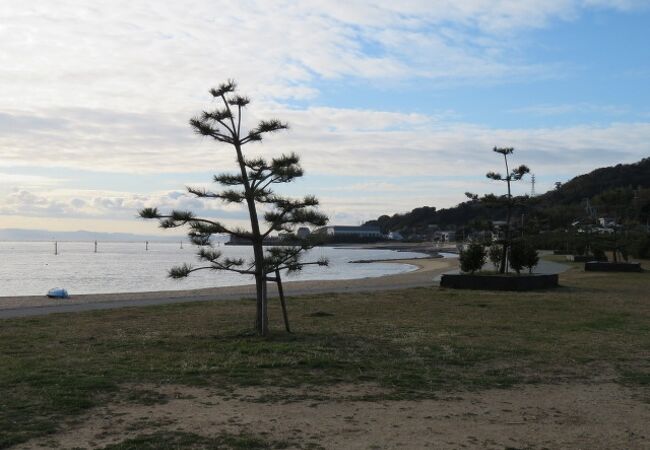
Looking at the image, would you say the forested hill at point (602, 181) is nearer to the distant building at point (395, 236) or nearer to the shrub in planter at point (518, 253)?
the distant building at point (395, 236)

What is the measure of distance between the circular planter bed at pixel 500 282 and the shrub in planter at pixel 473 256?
5.27 feet

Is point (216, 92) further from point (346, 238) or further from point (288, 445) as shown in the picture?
point (346, 238)

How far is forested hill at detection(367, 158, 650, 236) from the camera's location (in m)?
31.8

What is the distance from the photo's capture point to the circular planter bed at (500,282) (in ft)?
65.5

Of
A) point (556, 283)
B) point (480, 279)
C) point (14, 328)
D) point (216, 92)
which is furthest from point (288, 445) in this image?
point (556, 283)

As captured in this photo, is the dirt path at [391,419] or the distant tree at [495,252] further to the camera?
the distant tree at [495,252]

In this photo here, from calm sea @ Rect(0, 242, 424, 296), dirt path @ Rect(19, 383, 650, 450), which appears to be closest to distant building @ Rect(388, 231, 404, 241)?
calm sea @ Rect(0, 242, 424, 296)

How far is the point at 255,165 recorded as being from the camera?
10086mm

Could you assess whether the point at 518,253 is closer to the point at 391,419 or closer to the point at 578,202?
the point at 391,419

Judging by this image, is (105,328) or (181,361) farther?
(105,328)

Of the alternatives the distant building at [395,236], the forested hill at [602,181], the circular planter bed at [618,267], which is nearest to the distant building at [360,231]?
the distant building at [395,236]

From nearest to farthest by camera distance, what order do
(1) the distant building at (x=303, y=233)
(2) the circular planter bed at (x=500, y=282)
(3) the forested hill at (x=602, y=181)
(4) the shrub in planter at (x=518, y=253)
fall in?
(1) the distant building at (x=303, y=233)
(2) the circular planter bed at (x=500, y=282)
(4) the shrub in planter at (x=518, y=253)
(3) the forested hill at (x=602, y=181)

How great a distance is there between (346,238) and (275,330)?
166554 millimetres

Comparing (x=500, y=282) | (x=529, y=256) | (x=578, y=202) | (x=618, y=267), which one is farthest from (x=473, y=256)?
(x=578, y=202)
